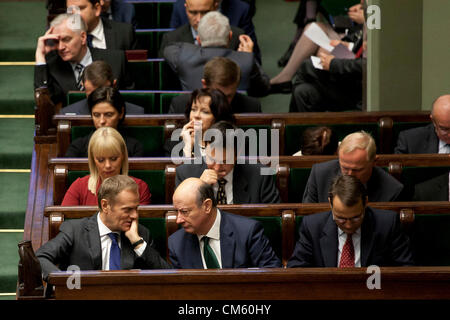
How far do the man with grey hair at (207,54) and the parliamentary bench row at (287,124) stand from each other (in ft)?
1.21

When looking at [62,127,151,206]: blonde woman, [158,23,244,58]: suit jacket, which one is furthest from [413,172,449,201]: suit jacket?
[158,23,244,58]: suit jacket

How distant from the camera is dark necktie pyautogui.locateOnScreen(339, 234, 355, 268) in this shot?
3098 millimetres

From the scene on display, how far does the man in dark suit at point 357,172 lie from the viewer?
3.33 m

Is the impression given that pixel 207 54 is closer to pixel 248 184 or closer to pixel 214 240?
pixel 248 184

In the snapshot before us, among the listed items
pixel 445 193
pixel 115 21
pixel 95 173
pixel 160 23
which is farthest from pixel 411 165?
pixel 160 23

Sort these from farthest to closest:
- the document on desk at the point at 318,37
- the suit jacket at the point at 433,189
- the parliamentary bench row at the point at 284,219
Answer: the document on desk at the point at 318,37, the suit jacket at the point at 433,189, the parliamentary bench row at the point at 284,219

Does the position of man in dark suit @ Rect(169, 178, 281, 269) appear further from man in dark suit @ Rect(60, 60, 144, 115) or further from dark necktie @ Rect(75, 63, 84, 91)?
dark necktie @ Rect(75, 63, 84, 91)

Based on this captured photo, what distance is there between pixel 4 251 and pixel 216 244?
126 centimetres

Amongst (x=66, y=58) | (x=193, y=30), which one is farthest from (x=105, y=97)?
(x=193, y=30)

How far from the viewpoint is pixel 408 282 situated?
2744 millimetres

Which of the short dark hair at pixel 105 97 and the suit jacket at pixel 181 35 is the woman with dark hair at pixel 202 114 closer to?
the short dark hair at pixel 105 97

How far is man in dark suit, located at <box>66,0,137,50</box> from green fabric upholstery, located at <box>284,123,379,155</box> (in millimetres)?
1188

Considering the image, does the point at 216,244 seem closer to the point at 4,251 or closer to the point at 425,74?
the point at 4,251

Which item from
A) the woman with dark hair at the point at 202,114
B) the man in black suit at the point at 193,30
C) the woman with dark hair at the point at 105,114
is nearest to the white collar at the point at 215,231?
the woman with dark hair at the point at 202,114
